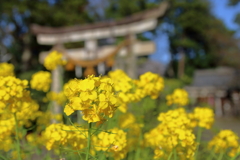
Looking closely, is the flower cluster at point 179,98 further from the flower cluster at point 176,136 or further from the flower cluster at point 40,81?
the flower cluster at point 40,81

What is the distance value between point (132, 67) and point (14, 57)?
10.1 meters

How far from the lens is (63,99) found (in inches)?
95.2

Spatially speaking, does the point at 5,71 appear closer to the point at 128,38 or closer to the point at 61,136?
the point at 61,136

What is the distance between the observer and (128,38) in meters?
6.51

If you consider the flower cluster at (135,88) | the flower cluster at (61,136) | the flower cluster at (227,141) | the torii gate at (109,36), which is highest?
the torii gate at (109,36)

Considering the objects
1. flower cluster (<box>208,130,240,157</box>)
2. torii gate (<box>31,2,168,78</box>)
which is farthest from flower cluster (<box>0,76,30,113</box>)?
torii gate (<box>31,2,168,78</box>)

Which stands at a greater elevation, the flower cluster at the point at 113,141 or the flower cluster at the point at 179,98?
the flower cluster at the point at 179,98

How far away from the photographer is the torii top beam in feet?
19.8

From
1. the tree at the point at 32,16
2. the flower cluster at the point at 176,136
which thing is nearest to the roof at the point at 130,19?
the flower cluster at the point at 176,136

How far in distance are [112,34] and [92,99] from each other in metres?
6.16

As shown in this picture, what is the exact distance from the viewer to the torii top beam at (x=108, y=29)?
6023 mm

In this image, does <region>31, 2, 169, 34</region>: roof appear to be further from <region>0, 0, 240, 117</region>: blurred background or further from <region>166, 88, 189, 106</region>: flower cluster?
<region>166, 88, 189, 106</region>: flower cluster

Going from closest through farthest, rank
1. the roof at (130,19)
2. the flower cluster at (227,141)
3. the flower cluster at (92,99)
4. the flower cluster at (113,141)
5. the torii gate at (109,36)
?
the flower cluster at (92,99), the flower cluster at (113,141), the flower cluster at (227,141), the roof at (130,19), the torii gate at (109,36)

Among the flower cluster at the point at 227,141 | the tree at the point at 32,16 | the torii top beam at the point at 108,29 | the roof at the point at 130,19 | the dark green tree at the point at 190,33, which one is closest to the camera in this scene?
the flower cluster at the point at 227,141
